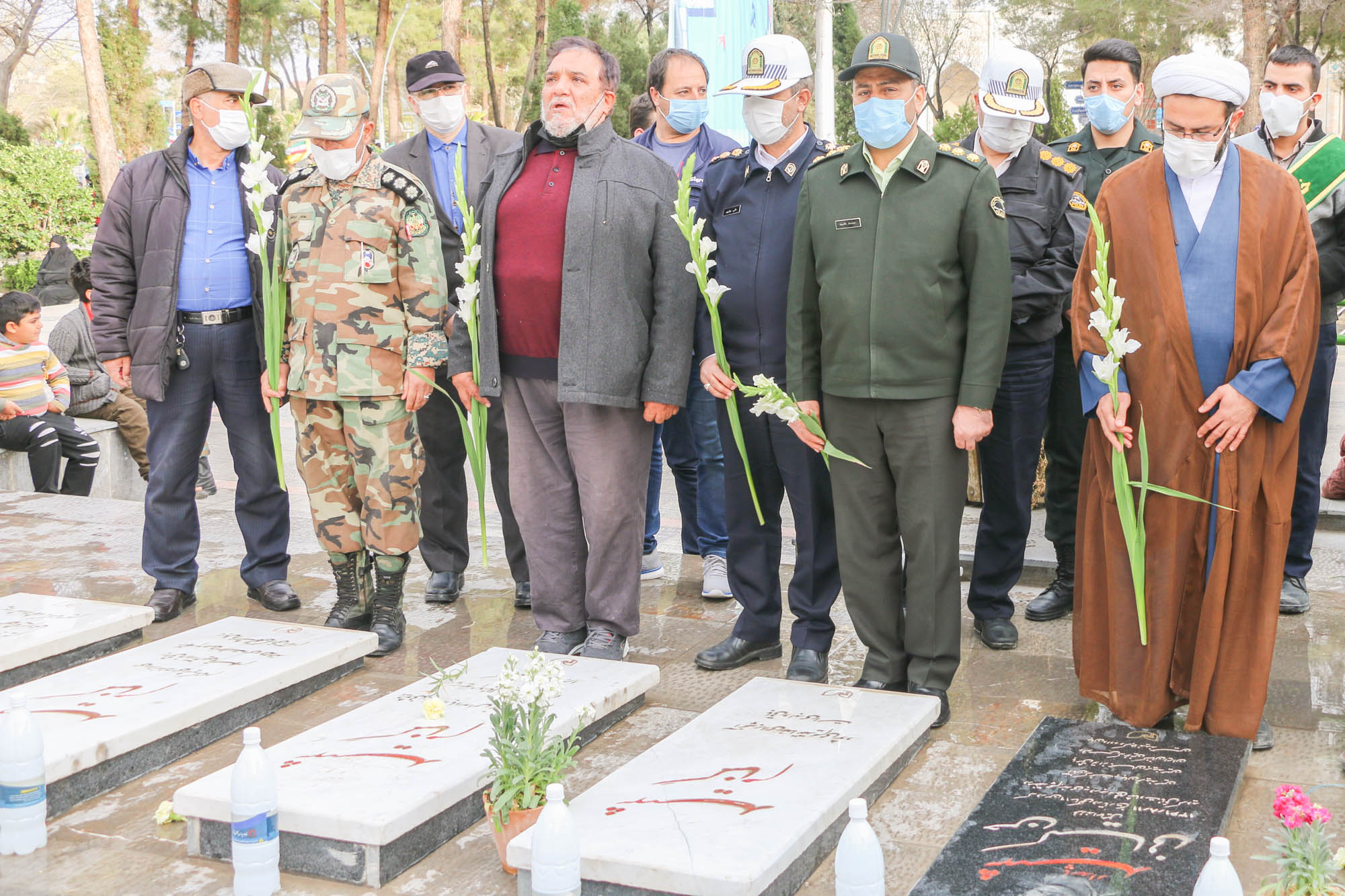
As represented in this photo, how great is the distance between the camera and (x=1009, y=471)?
499 cm

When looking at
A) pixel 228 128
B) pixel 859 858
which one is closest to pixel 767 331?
pixel 859 858

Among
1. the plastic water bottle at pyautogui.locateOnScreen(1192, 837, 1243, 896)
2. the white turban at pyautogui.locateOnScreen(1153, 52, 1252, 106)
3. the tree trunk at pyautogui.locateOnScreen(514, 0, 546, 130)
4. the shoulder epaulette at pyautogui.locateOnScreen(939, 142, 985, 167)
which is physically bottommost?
the plastic water bottle at pyautogui.locateOnScreen(1192, 837, 1243, 896)

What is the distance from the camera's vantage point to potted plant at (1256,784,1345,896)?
280 centimetres

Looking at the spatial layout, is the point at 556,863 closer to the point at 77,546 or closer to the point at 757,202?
the point at 757,202

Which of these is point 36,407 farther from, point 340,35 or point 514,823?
point 340,35

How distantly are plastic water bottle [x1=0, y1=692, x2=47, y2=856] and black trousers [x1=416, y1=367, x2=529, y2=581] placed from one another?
7.96ft

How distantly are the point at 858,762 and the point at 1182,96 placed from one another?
2134mm

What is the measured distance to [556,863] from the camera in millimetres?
2867

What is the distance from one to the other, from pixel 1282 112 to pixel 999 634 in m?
2.25

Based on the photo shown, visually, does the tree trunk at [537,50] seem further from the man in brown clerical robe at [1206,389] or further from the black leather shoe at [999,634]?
the man in brown clerical robe at [1206,389]

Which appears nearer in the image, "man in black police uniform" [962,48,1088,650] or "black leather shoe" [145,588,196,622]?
"man in black police uniform" [962,48,1088,650]

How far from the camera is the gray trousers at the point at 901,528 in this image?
4.25 metres

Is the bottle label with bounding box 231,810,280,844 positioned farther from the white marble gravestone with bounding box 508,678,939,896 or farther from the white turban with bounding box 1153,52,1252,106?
the white turban with bounding box 1153,52,1252,106

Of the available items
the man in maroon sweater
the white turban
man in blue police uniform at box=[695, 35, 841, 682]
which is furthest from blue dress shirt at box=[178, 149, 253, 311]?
the white turban
